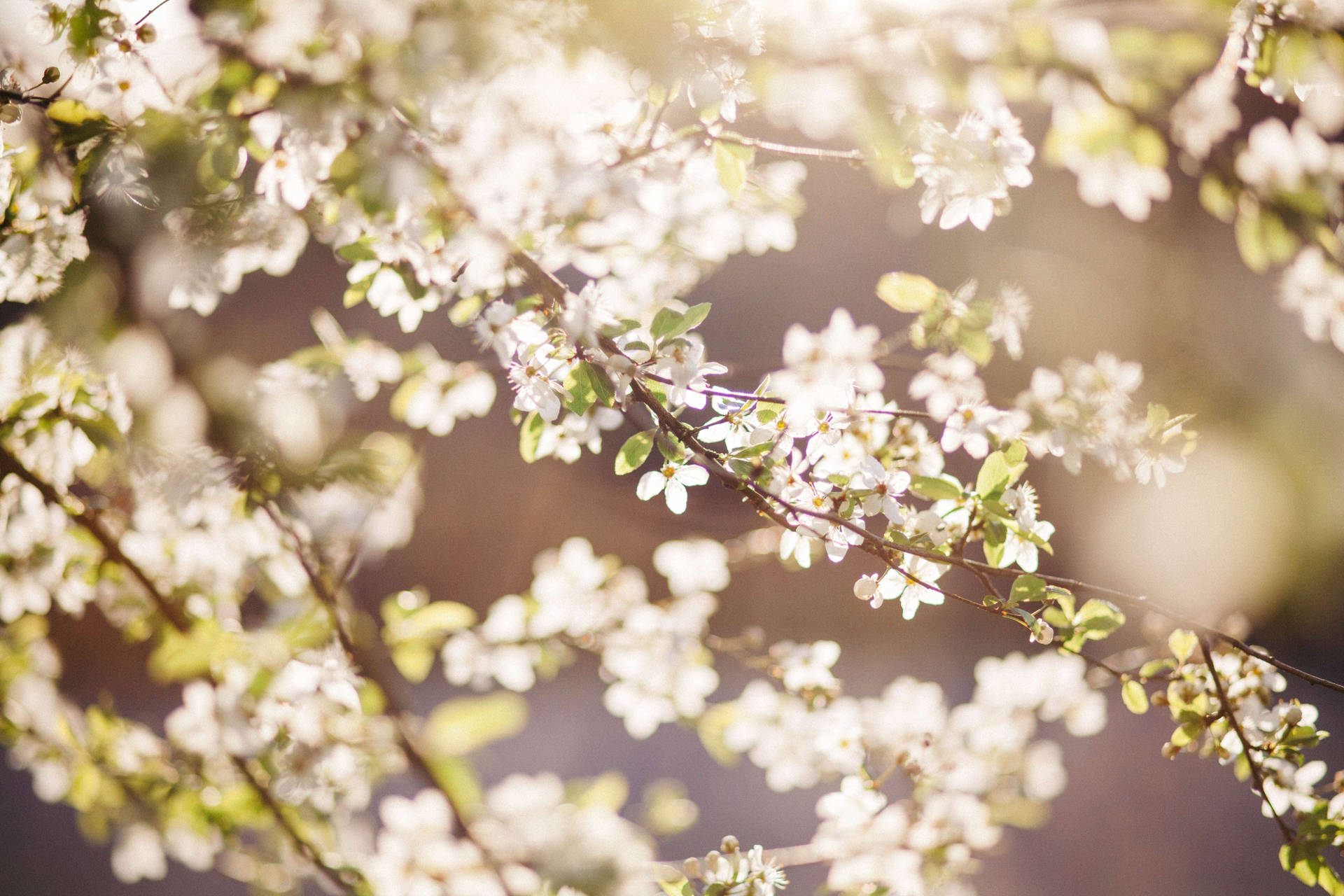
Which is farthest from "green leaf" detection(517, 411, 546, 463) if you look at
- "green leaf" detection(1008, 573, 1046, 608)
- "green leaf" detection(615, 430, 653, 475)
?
"green leaf" detection(1008, 573, 1046, 608)

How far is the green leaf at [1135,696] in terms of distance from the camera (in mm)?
770

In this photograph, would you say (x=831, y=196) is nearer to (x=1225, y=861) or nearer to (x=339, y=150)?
(x=339, y=150)

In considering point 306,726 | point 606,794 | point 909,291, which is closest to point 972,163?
point 909,291

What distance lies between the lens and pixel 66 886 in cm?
162

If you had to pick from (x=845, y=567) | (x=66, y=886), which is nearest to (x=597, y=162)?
(x=845, y=567)

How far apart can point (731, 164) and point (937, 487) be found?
412 millimetres

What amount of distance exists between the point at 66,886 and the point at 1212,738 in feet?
7.44

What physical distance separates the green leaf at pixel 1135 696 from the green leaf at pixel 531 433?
28.8 inches

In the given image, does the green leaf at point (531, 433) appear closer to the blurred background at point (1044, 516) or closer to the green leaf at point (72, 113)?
the green leaf at point (72, 113)

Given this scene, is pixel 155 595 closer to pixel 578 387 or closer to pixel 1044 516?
pixel 578 387

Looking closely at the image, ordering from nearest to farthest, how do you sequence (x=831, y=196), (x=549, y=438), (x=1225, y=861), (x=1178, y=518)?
(x=549, y=438)
(x=1225, y=861)
(x=1178, y=518)
(x=831, y=196)

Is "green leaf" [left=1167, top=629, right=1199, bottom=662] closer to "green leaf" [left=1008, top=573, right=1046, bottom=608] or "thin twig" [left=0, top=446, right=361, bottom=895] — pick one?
"green leaf" [left=1008, top=573, right=1046, bottom=608]

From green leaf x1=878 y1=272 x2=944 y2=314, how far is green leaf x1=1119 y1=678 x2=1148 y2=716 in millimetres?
471

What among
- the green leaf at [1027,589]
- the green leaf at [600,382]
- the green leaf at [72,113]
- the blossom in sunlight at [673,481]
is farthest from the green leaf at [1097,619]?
the green leaf at [72,113]
